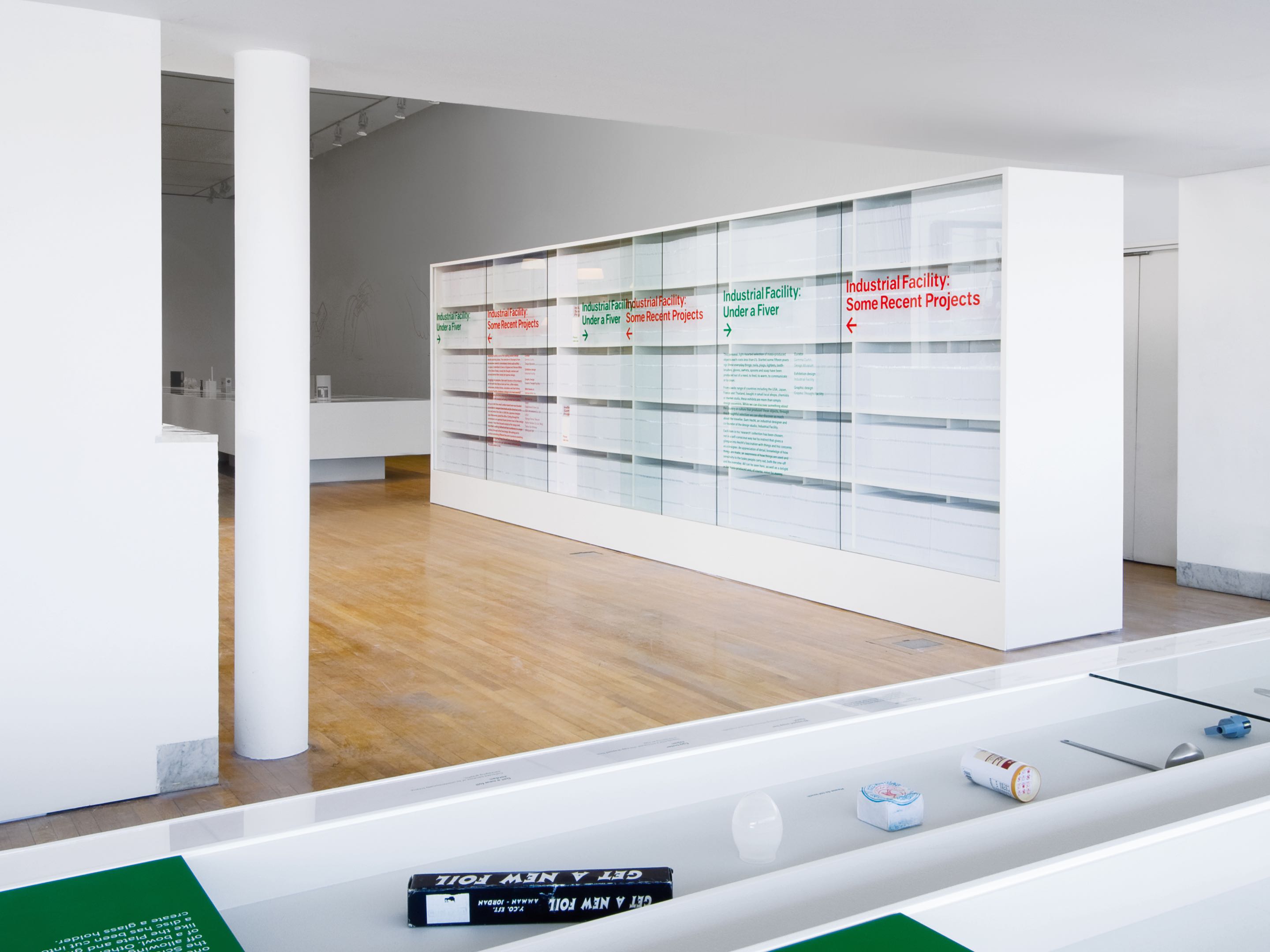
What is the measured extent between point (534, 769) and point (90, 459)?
2.30 metres

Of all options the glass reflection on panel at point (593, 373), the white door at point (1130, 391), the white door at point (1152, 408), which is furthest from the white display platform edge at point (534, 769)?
the glass reflection on panel at point (593, 373)

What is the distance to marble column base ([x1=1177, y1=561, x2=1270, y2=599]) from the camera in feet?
21.1

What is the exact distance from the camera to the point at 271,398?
386 centimetres

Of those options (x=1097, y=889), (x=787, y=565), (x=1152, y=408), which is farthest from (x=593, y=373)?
(x=1097, y=889)

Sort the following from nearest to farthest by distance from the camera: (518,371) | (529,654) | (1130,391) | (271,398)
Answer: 1. (271,398)
2. (529,654)
3. (1130,391)
4. (518,371)

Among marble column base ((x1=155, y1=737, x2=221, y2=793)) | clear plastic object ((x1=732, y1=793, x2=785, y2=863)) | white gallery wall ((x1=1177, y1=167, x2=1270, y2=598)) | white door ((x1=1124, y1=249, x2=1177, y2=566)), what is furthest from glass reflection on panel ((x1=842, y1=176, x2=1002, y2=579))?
clear plastic object ((x1=732, y1=793, x2=785, y2=863))

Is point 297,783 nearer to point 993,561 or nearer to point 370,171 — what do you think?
point 993,561

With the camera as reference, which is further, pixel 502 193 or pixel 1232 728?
pixel 502 193

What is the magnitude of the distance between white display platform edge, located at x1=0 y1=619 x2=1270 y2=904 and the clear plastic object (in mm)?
240

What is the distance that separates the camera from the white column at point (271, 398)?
3807 millimetres

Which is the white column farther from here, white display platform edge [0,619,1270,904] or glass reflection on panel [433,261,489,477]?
glass reflection on panel [433,261,489,477]

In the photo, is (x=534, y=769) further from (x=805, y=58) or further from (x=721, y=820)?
(x=805, y=58)

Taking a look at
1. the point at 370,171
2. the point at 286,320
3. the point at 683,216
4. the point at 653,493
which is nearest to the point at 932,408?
the point at 653,493

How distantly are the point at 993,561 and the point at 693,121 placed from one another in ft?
A: 8.03
